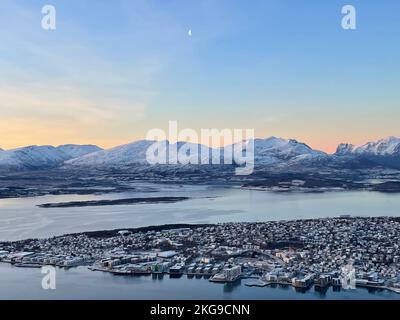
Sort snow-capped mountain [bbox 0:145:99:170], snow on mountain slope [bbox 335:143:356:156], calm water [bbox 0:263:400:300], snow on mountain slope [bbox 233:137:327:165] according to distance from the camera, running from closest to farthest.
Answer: calm water [bbox 0:263:400:300], snow-capped mountain [bbox 0:145:99:170], snow on mountain slope [bbox 233:137:327:165], snow on mountain slope [bbox 335:143:356:156]

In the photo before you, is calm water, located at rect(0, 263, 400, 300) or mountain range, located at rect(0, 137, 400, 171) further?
mountain range, located at rect(0, 137, 400, 171)

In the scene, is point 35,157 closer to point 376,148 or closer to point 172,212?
point 172,212

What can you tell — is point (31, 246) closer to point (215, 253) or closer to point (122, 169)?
point (215, 253)

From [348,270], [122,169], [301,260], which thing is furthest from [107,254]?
[122,169]

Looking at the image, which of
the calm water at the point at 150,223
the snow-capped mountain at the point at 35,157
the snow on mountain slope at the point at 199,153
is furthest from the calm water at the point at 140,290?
the snow-capped mountain at the point at 35,157

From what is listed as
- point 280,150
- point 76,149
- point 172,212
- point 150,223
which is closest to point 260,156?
point 280,150

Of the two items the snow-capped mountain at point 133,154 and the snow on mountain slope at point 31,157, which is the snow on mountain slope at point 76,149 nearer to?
the snow on mountain slope at point 31,157

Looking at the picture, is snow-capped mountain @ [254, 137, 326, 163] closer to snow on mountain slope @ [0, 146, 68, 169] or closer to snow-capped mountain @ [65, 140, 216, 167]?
snow-capped mountain @ [65, 140, 216, 167]

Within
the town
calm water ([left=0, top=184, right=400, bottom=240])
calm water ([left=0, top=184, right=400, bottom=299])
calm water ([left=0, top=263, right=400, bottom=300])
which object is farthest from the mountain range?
calm water ([left=0, top=263, right=400, bottom=300])
